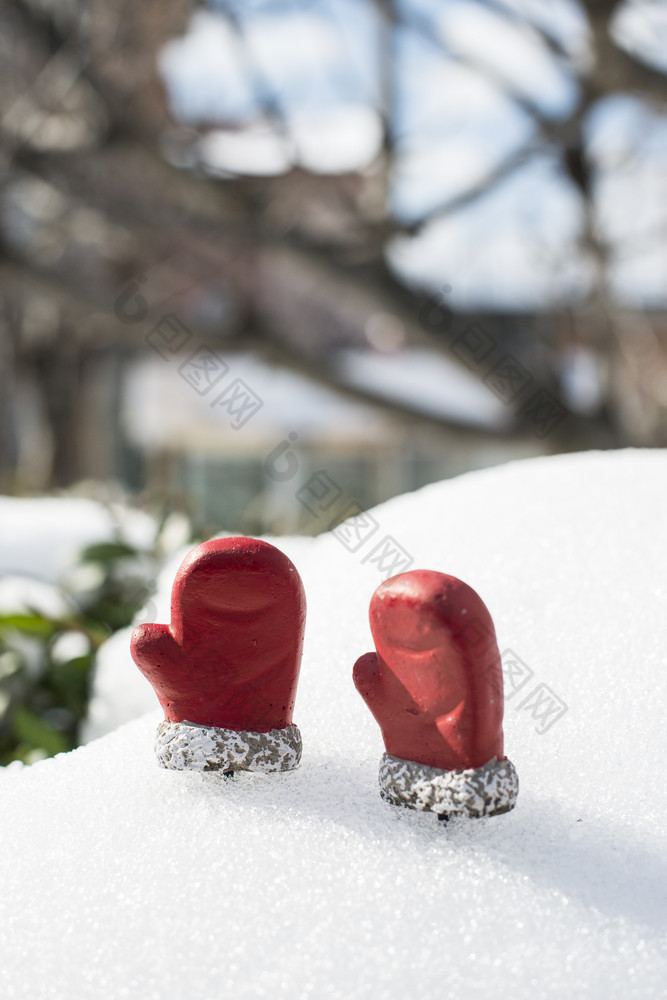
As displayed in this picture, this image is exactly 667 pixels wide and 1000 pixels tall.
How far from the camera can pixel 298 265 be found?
3102 millimetres

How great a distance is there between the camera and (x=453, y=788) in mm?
771

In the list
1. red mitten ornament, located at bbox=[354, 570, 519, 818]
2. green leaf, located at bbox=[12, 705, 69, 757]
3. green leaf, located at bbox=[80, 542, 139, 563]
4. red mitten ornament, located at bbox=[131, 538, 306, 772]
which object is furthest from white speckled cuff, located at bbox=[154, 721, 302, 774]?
green leaf, located at bbox=[80, 542, 139, 563]

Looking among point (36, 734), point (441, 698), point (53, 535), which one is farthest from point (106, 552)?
point (441, 698)

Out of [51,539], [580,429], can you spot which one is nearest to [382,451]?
[580,429]

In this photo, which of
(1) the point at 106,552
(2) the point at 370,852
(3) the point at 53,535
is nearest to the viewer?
(2) the point at 370,852

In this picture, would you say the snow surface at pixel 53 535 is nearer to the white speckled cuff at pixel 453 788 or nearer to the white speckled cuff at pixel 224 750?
the white speckled cuff at pixel 224 750

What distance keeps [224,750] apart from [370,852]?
7.5 inches

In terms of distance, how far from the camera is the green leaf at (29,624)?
160 centimetres

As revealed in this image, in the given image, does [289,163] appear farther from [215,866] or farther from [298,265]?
[215,866]

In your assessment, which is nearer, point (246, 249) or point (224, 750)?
point (224, 750)

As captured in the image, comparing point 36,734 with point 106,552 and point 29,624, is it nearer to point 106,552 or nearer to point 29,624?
point 29,624

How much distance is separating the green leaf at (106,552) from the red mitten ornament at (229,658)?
106cm

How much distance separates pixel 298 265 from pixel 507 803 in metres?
2.60

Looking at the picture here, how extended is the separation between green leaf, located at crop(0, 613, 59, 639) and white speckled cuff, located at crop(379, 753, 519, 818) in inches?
39.5
